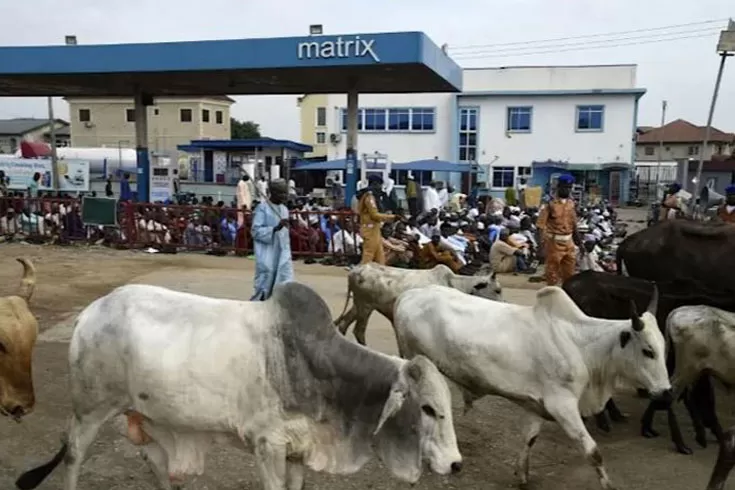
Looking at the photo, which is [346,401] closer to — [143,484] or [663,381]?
[143,484]

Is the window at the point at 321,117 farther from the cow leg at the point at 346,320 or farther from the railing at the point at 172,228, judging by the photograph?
the cow leg at the point at 346,320

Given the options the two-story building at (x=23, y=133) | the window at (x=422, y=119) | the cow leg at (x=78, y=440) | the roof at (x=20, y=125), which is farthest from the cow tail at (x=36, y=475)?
the roof at (x=20, y=125)

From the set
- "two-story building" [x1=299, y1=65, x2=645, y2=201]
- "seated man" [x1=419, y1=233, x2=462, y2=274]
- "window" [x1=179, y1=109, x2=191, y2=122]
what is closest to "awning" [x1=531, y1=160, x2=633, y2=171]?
"two-story building" [x1=299, y1=65, x2=645, y2=201]

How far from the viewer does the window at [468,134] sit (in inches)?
1296

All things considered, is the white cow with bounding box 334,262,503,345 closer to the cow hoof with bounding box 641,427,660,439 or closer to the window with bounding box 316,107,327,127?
the cow hoof with bounding box 641,427,660,439

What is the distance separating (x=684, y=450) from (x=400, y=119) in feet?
97.3

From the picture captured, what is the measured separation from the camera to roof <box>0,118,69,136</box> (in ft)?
170

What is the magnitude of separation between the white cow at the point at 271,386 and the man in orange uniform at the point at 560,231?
4753 millimetres

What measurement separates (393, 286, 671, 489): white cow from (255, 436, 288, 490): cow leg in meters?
1.54

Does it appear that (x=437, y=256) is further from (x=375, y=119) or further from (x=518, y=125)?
(x=375, y=119)

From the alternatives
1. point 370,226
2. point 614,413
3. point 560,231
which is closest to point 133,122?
point 370,226

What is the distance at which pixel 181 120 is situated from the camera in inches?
1700

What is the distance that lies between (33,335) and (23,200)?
456 inches

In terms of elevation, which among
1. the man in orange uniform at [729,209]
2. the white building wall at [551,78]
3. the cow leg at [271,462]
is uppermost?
the white building wall at [551,78]
